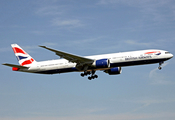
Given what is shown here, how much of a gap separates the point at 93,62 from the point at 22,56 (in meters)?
15.3

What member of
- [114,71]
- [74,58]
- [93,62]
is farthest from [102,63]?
[114,71]

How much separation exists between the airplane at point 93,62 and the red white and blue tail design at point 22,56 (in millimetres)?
637

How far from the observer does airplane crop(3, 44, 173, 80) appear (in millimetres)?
46469

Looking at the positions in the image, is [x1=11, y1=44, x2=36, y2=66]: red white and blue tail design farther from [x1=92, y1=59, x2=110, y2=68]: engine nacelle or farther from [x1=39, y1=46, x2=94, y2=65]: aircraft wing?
[x1=92, y1=59, x2=110, y2=68]: engine nacelle

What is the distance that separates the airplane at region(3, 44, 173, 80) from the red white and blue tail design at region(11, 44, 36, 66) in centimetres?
64

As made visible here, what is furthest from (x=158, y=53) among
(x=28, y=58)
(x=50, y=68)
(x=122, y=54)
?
(x=28, y=58)

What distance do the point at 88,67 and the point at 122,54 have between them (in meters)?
6.21

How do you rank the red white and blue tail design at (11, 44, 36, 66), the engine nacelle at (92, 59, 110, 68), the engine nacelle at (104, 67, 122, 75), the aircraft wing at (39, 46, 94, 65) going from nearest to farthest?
the aircraft wing at (39, 46, 94, 65) → the engine nacelle at (92, 59, 110, 68) → the engine nacelle at (104, 67, 122, 75) → the red white and blue tail design at (11, 44, 36, 66)

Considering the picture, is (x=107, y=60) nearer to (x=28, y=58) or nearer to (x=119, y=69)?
(x=119, y=69)

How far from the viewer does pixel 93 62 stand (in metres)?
48.0

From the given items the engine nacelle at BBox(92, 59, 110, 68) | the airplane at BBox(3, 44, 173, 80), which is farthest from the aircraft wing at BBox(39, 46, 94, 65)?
the engine nacelle at BBox(92, 59, 110, 68)

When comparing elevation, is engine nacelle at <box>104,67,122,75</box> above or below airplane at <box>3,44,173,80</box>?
below

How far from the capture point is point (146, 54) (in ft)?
153

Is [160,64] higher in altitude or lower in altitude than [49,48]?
lower
